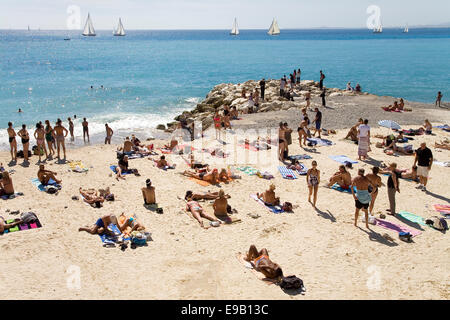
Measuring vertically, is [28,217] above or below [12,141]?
below

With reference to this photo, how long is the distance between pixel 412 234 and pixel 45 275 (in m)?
8.63

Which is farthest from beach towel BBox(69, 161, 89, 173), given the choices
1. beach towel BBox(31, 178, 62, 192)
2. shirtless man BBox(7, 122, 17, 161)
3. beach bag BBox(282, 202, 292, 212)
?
beach bag BBox(282, 202, 292, 212)

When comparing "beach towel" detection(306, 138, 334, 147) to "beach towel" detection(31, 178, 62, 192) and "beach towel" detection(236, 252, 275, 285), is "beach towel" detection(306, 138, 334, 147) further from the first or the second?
"beach towel" detection(31, 178, 62, 192)

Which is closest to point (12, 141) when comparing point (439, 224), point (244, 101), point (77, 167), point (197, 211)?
point (77, 167)

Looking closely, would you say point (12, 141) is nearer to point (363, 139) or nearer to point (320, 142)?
point (320, 142)

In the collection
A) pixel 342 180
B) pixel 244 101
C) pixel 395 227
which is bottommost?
pixel 395 227

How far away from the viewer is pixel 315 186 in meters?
11.2

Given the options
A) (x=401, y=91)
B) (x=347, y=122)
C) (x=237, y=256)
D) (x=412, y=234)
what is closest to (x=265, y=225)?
(x=237, y=256)

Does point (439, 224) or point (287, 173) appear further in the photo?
point (287, 173)

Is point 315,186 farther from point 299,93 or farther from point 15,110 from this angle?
point 15,110

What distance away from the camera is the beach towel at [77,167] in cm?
1484

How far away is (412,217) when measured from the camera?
10.6m

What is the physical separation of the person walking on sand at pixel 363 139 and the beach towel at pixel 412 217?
16.4 ft

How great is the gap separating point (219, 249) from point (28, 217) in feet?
16.8
